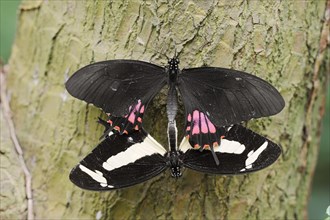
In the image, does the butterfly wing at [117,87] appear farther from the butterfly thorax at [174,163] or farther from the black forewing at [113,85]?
the butterfly thorax at [174,163]

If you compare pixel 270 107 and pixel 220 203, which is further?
pixel 220 203

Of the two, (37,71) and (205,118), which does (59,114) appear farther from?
(205,118)

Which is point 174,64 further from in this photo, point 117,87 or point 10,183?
point 10,183

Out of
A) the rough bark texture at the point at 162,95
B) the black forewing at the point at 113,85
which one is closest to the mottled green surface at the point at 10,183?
the rough bark texture at the point at 162,95

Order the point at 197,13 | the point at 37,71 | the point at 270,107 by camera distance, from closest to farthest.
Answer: the point at 270,107 → the point at 197,13 → the point at 37,71

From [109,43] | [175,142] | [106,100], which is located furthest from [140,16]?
[175,142]
